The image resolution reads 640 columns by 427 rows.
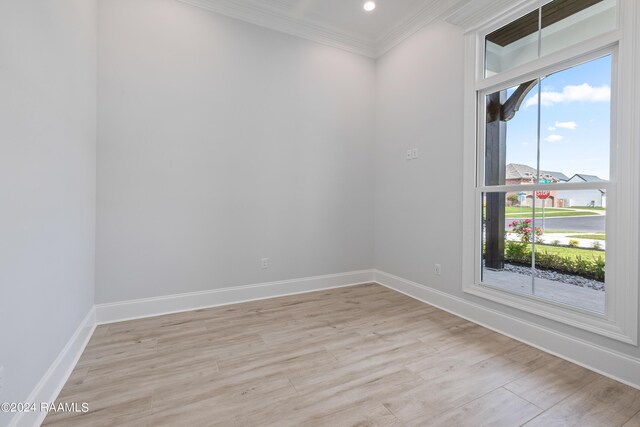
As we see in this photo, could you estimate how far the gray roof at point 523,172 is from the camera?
2.16 metres

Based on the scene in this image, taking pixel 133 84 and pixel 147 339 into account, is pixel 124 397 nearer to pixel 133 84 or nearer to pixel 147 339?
pixel 147 339

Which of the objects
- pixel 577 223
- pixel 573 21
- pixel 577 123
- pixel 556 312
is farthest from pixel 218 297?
pixel 573 21

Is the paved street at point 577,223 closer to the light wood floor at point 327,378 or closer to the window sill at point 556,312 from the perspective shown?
the window sill at point 556,312

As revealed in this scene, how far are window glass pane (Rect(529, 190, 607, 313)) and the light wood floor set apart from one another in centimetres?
49

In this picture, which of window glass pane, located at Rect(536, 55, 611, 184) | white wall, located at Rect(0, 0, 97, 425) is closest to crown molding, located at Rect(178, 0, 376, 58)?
white wall, located at Rect(0, 0, 97, 425)

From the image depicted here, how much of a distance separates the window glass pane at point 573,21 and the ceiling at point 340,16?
0.76 meters

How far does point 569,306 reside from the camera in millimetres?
2059

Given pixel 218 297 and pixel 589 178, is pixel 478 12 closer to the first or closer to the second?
pixel 589 178

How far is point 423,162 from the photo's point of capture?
3.16 metres

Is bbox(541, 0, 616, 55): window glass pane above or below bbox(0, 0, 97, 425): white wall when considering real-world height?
above

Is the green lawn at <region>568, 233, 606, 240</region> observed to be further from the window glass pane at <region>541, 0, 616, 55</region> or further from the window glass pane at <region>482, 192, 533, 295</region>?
the window glass pane at <region>541, 0, 616, 55</region>

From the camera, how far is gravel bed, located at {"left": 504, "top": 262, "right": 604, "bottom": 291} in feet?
6.47

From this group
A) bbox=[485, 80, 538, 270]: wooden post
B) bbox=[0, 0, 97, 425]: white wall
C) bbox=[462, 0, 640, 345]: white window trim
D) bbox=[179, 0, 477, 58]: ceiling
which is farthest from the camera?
bbox=[179, 0, 477, 58]: ceiling

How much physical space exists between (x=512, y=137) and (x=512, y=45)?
78cm
